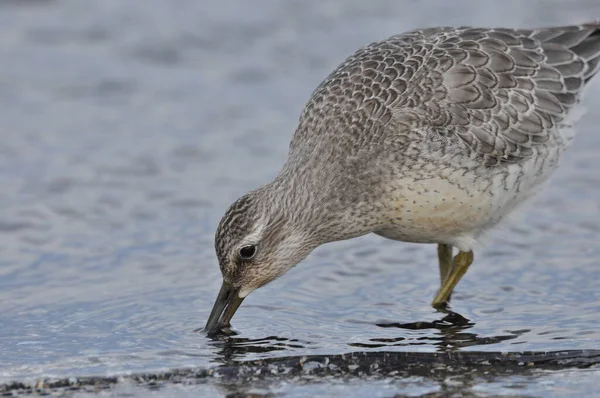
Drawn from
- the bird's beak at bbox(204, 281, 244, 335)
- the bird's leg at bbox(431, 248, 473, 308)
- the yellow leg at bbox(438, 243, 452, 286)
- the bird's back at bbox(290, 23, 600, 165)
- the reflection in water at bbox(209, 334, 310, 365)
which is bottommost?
the reflection in water at bbox(209, 334, 310, 365)

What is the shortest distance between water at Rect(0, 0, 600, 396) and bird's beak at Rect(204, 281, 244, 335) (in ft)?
0.55

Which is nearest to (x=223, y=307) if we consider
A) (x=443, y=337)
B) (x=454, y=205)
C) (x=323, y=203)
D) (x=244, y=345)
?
(x=244, y=345)

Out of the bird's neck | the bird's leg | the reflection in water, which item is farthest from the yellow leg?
the reflection in water

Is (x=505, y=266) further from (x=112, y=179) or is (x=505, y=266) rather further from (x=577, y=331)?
(x=112, y=179)

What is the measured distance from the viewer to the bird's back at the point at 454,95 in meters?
8.66

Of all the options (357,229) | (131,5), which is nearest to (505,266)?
(357,229)

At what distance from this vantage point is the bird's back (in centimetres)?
866

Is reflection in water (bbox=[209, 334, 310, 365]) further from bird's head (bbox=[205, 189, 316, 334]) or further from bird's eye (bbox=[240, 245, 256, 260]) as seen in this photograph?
bird's eye (bbox=[240, 245, 256, 260])

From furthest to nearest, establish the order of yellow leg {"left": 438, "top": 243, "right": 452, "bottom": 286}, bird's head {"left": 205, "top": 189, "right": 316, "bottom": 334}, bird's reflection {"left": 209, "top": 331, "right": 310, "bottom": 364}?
yellow leg {"left": 438, "top": 243, "right": 452, "bottom": 286} → bird's head {"left": 205, "top": 189, "right": 316, "bottom": 334} → bird's reflection {"left": 209, "top": 331, "right": 310, "bottom": 364}

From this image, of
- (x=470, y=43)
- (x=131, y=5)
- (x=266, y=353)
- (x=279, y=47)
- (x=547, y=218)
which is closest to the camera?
(x=266, y=353)

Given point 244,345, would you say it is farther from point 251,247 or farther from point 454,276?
point 454,276

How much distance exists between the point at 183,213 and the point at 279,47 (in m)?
4.18

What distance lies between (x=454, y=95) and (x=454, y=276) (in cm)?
148

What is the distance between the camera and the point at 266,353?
797cm
